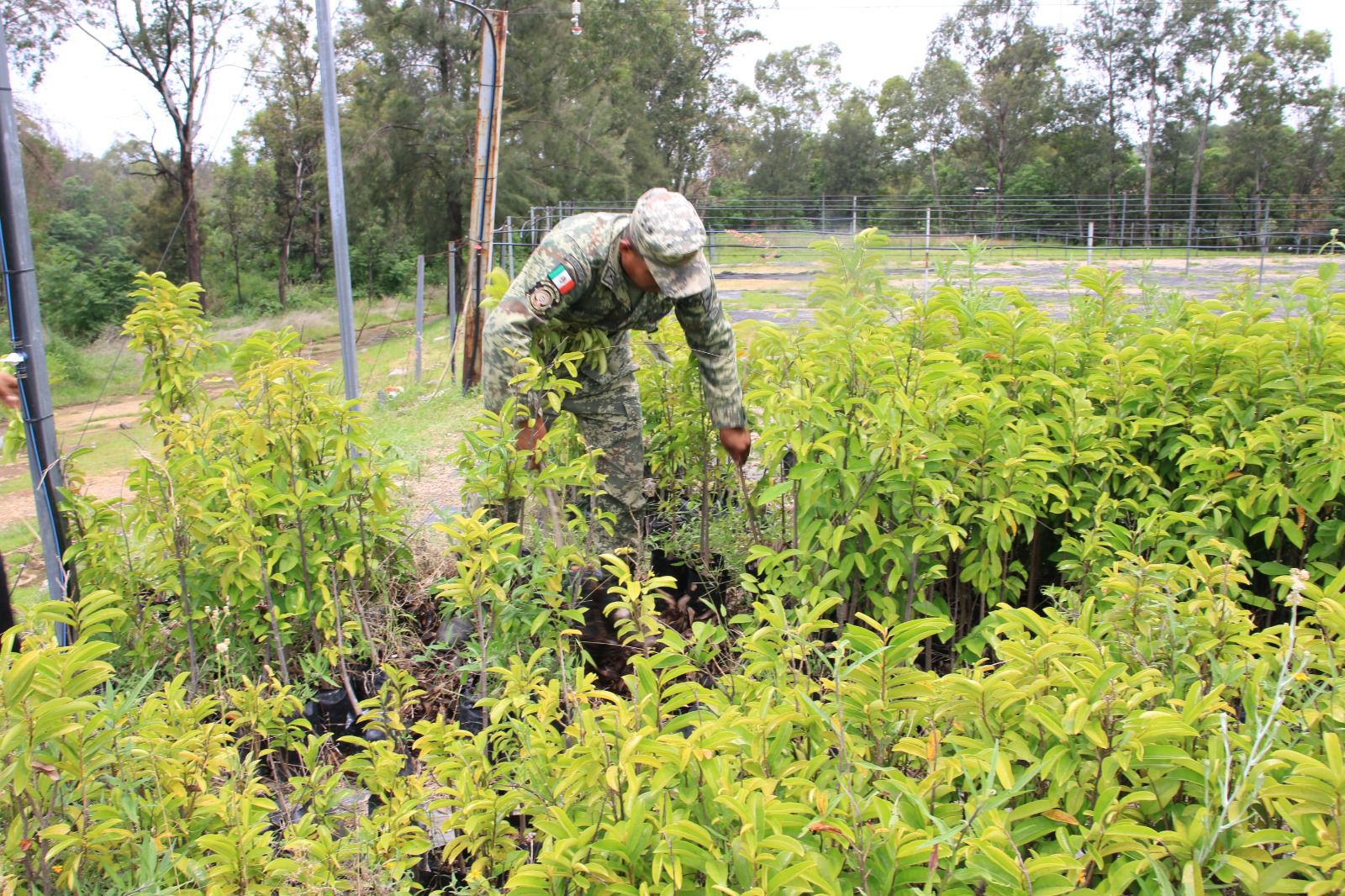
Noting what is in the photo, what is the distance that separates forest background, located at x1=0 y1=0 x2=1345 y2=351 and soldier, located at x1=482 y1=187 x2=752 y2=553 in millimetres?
17533

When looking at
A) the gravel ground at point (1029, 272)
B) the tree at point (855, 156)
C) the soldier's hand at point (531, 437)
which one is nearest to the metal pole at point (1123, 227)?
the gravel ground at point (1029, 272)

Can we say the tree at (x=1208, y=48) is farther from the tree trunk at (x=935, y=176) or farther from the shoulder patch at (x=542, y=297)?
the shoulder patch at (x=542, y=297)

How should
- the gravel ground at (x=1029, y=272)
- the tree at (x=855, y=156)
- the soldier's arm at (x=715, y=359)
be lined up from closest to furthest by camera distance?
the soldier's arm at (x=715, y=359)
the gravel ground at (x=1029, y=272)
the tree at (x=855, y=156)

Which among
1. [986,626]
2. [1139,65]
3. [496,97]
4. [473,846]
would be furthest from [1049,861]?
[1139,65]

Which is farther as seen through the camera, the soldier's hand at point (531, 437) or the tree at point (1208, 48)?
the tree at point (1208, 48)

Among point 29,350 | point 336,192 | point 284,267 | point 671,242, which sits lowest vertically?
point 29,350

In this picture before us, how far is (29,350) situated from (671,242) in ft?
6.24

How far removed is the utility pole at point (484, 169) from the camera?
29.0 ft

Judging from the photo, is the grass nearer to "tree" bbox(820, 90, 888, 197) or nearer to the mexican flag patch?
the mexican flag patch

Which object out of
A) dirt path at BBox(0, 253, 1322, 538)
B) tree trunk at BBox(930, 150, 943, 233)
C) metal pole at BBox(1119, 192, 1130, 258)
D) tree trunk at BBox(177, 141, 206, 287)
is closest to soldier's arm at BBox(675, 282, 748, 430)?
dirt path at BBox(0, 253, 1322, 538)

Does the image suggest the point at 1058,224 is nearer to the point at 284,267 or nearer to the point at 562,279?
the point at 284,267

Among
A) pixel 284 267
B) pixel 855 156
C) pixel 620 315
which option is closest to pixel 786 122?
pixel 855 156

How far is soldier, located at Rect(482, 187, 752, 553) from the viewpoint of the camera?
298 centimetres

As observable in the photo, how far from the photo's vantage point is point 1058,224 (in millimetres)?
31641
